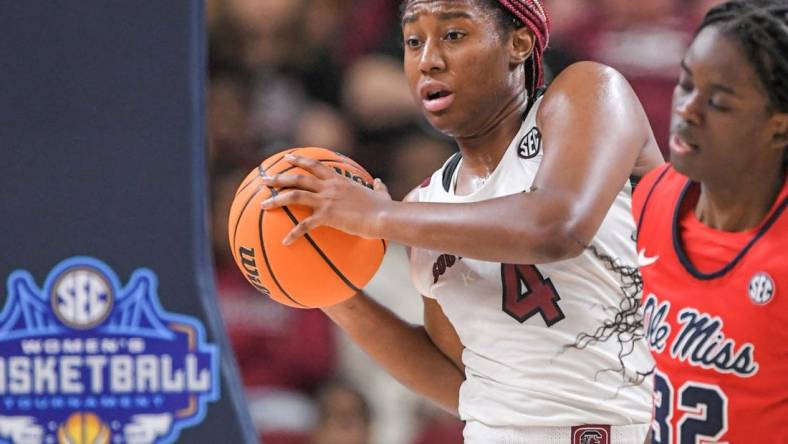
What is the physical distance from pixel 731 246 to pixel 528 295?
2.51 ft

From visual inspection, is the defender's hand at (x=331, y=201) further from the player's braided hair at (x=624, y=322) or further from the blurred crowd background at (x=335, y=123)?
the blurred crowd background at (x=335, y=123)

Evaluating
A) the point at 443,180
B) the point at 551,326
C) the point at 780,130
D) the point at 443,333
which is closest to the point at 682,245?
the point at 780,130

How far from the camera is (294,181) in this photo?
2.50m

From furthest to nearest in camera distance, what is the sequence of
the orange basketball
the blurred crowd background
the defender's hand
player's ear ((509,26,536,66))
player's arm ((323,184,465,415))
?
the blurred crowd background, player's arm ((323,184,465,415)), player's ear ((509,26,536,66)), the orange basketball, the defender's hand

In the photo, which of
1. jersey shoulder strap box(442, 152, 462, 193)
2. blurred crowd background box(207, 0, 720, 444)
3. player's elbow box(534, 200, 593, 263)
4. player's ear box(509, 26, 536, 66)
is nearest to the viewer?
player's elbow box(534, 200, 593, 263)

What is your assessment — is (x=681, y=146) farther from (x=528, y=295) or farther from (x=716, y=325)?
(x=528, y=295)

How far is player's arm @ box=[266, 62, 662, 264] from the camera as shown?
7.66 feet

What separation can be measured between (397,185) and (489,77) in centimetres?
215

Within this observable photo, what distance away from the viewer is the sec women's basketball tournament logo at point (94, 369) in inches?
105

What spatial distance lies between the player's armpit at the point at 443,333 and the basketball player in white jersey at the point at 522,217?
149mm

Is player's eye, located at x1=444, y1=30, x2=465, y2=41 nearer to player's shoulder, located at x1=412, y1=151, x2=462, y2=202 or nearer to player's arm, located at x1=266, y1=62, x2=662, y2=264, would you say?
player's arm, located at x1=266, y1=62, x2=662, y2=264

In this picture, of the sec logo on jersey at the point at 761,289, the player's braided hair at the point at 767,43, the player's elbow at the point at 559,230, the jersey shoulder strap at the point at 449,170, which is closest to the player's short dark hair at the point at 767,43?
the player's braided hair at the point at 767,43

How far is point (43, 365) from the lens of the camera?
8.82 feet

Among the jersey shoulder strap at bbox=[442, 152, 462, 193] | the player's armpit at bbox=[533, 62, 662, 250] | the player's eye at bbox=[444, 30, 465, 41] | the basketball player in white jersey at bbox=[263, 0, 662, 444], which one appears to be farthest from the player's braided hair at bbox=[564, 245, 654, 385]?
the player's eye at bbox=[444, 30, 465, 41]
